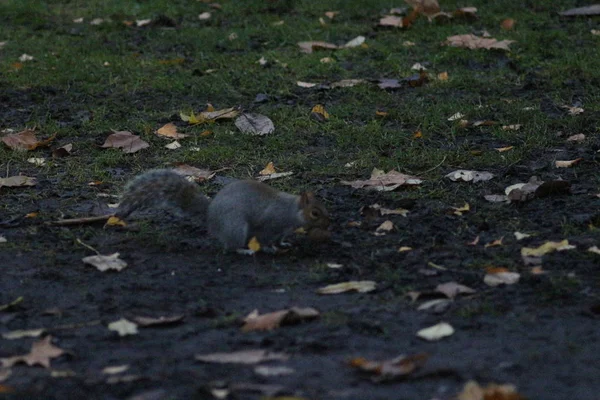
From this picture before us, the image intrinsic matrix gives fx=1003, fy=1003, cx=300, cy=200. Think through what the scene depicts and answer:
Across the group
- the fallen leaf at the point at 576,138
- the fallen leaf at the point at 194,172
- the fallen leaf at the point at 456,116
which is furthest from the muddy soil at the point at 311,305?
the fallen leaf at the point at 456,116

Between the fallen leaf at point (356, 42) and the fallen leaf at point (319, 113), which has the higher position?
the fallen leaf at point (319, 113)

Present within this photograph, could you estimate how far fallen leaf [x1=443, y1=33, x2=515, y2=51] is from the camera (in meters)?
7.16

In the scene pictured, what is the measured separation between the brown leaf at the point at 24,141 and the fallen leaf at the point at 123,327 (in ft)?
8.57

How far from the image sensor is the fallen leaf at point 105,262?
3.88m

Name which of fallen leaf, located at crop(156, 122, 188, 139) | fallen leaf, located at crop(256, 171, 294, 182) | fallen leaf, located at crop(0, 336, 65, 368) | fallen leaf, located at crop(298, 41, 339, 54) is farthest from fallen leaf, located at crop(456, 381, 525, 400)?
fallen leaf, located at crop(298, 41, 339, 54)

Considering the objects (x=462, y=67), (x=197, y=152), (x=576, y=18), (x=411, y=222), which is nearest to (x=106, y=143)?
(x=197, y=152)

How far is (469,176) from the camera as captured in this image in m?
4.88

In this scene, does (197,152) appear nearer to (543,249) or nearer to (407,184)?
(407,184)

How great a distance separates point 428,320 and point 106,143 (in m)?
2.95

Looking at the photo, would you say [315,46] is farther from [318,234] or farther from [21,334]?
[21,334]

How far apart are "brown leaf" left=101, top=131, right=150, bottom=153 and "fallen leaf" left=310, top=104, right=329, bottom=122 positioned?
41.1 inches

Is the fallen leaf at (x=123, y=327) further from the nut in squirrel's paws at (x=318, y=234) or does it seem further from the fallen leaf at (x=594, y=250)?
the fallen leaf at (x=594, y=250)

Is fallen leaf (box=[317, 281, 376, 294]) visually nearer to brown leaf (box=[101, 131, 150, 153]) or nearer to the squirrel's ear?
the squirrel's ear

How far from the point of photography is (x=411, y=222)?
4.29m
